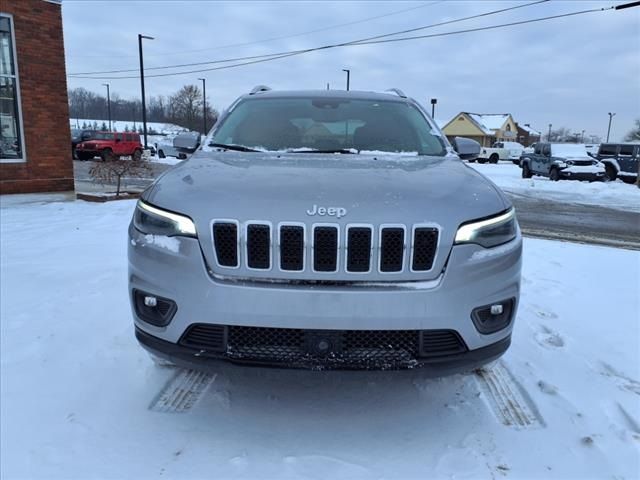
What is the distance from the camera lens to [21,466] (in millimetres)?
2111

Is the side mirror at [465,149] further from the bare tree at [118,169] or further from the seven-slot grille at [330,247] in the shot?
the bare tree at [118,169]

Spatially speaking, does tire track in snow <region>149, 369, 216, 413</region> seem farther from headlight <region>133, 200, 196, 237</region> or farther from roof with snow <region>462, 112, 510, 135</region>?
roof with snow <region>462, 112, 510, 135</region>

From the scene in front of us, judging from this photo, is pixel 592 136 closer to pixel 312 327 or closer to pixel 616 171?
pixel 616 171

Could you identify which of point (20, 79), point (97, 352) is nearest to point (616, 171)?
point (20, 79)

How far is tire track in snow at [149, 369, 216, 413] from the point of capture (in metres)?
2.58

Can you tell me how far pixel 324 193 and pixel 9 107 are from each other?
994 cm

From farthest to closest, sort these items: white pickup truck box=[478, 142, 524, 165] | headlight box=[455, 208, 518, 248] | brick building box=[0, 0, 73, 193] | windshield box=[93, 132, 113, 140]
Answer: white pickup truck box=[478, 142, 524, 165]
windshield box=[93, 132, 113, 140]
brick building box=[0, 0, 73, 193]
headlight box=[455, 208, 518, 248]

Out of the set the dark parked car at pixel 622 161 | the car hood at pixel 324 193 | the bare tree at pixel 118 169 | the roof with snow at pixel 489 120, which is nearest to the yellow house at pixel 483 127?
the roof with snow at pixel 489 120

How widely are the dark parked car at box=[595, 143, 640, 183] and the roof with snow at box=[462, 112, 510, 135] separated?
151 feet

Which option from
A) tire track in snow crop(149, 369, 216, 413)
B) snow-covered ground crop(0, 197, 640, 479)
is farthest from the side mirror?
tire track in snow crop(149, 369, 216, 413)

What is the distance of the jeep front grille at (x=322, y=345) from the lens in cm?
212

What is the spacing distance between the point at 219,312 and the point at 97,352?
5.06ft

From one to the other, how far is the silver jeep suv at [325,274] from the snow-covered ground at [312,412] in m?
0.16

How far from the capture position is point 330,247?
6.79 ft
